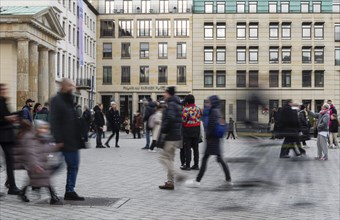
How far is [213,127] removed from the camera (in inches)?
75.7

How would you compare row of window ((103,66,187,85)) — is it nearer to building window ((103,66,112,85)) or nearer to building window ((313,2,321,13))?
building window ((103,66,112,85))

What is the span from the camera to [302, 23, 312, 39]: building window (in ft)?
6.68

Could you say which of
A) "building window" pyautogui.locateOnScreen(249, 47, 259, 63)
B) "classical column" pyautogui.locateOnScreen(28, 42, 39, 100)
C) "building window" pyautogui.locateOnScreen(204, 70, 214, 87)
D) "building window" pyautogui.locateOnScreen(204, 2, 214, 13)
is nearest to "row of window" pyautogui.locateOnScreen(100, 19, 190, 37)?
"building window" pyautogui.locateOnScreen(204, 2, 214, 13)

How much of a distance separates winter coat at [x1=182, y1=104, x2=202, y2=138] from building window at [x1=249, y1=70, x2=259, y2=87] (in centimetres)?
92

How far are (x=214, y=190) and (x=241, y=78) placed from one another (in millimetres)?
850

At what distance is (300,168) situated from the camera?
1.89 m

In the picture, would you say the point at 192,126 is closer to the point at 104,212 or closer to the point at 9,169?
the point at 9,169

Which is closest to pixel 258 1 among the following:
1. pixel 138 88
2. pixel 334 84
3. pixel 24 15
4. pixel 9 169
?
pixel 334 84

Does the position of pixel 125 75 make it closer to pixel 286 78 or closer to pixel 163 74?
pixel 163 74

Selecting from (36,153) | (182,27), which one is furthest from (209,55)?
(36,153)

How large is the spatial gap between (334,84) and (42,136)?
1025 mm

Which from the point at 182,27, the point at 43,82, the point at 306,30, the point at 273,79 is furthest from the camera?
the point at 43,82

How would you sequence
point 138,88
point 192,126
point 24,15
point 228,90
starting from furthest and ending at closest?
point 138,88 < point 192,126 < point 24,15 < point 228,90

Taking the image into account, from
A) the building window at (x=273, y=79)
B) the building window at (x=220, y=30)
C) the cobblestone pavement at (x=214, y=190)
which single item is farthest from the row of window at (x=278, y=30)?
the cobblestone pavement at (x=214, y=190)
